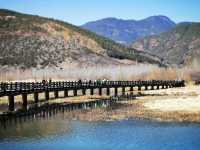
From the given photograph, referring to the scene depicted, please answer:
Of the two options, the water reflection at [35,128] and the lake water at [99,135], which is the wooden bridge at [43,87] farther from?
the lake water at [99,135]

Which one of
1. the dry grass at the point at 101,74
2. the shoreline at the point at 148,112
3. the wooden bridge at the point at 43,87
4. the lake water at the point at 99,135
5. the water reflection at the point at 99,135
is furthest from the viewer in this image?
the dry grass at the point at 101,74

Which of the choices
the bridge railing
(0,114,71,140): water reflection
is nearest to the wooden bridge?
the bridge railing

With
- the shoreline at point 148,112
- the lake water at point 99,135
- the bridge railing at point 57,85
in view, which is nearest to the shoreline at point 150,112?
the shoreline at point 148,112

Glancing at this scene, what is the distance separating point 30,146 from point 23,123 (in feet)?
39.4

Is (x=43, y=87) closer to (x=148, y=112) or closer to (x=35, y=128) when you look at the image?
(x=148, y=112)

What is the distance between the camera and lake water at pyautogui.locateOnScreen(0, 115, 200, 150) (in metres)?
38.4

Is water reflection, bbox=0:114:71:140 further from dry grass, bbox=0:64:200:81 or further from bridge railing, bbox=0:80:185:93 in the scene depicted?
dry grass, bbox=0:64:200:81

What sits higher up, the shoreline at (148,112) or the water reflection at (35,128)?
the shoreline at (148,112)

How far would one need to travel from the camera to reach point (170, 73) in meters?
161

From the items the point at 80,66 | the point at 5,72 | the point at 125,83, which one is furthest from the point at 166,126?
the point at 80,66

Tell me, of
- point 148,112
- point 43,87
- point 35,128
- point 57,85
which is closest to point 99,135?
point 35,128

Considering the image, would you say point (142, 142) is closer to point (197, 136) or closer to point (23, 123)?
point (197, 136)

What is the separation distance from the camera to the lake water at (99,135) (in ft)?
126

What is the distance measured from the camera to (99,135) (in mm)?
42969
